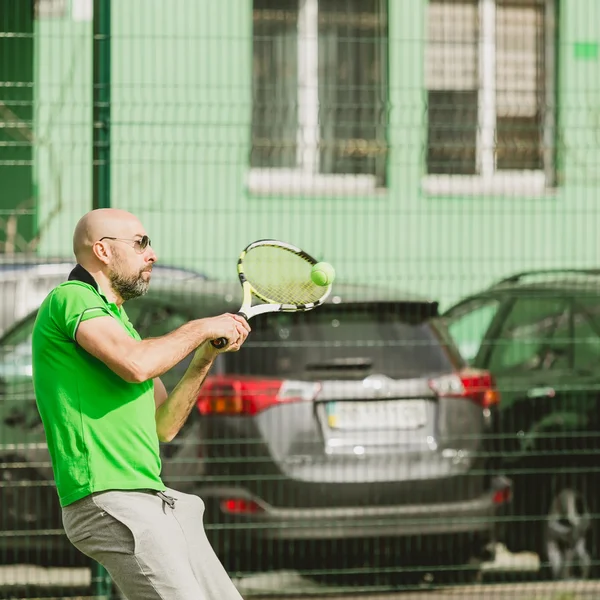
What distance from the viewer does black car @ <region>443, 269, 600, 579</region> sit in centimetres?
772

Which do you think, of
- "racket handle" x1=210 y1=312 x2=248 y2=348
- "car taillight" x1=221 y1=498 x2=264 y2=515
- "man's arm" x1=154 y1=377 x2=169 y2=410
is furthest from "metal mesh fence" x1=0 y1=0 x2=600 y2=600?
"racket handle" x1=210 y1=312 x2=248 y2=348

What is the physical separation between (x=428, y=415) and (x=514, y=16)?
265cm

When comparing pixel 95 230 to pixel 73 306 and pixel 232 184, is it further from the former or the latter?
pixel 232 184

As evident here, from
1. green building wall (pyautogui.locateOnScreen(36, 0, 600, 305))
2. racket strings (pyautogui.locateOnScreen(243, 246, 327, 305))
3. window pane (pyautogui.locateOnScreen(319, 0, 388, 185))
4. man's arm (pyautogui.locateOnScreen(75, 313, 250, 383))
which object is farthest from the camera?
window pane (pyautogui.locateOnScreen(319, 0, 388, 185))

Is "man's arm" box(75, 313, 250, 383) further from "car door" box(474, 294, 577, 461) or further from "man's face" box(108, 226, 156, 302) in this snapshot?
"car door" box(474, 294, 577, 461)

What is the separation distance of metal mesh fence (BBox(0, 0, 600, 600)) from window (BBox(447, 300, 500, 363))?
0.8 inches

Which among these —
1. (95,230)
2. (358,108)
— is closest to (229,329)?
(95,230)

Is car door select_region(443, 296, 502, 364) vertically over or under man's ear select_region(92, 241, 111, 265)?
under

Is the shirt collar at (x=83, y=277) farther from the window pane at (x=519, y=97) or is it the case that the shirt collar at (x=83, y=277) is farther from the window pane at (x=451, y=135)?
the window pane at (x=519, y=97)

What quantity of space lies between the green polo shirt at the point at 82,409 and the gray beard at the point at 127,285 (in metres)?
0.19

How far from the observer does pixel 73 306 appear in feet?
14.8

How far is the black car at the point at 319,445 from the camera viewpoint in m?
7.43

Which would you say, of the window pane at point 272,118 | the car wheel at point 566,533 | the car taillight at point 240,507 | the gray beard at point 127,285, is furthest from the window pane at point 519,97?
the gray beard at point 127,285

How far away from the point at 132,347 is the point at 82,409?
0.26 metres
